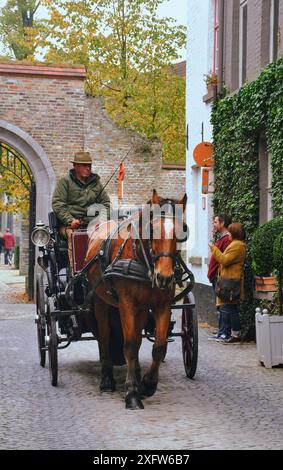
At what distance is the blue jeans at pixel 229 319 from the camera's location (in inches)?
543

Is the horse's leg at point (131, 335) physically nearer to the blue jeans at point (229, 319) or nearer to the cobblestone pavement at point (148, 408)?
the cobblestone pavement at point (148, 408)

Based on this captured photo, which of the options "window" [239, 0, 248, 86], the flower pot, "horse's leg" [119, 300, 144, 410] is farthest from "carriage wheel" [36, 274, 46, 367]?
"window" [239, 0, 248, 86]

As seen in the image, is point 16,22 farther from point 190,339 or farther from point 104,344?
point 104,344

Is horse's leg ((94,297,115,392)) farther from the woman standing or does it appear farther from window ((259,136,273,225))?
window ((259,136,273,225))

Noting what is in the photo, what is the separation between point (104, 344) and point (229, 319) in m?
4.85

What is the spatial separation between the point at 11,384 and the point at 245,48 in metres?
8.40

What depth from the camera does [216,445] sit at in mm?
6598

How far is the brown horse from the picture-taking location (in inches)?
317

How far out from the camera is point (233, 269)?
13.6m

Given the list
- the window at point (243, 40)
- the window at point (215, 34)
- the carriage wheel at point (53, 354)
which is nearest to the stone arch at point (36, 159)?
the window at point (215, 34)

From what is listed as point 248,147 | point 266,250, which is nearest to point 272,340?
A: point 266,250

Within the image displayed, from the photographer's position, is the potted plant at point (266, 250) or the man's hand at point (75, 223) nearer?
the man's hand at point (75, 223)

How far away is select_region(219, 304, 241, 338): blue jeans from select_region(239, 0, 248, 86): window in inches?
160

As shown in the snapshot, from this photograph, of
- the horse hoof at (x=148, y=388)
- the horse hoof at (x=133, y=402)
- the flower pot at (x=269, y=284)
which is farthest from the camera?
the flower pot at (x=269, y=284)
